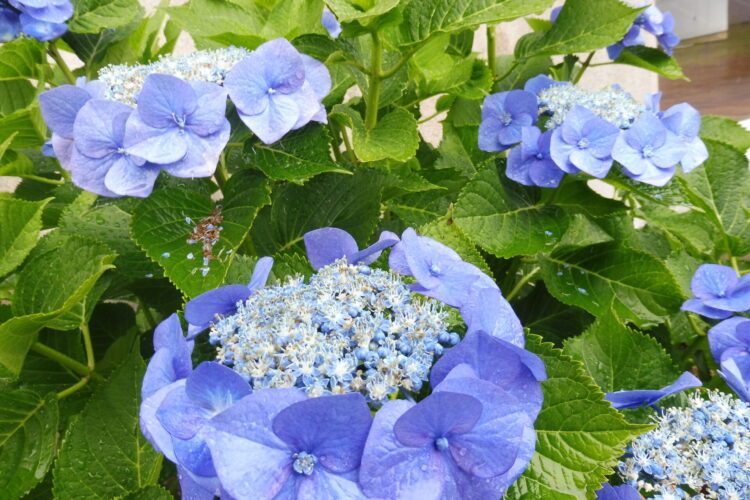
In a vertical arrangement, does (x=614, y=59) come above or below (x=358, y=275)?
below

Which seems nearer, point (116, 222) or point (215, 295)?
point (215, 295)

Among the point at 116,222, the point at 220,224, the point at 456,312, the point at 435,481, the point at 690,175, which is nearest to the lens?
the point at 435,481

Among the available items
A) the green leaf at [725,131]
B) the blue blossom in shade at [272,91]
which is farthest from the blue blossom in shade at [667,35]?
the blue blossom in shade at [272,91]

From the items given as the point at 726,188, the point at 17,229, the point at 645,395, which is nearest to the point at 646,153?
the point at 726,188

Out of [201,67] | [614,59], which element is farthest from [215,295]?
[614,59]

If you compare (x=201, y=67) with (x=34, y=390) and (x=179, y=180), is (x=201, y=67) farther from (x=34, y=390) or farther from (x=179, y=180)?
(x=34, y=390)

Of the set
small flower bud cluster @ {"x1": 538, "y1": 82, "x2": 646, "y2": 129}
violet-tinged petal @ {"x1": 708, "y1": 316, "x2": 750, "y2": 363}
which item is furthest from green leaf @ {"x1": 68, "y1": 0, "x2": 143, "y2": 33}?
violet-tinged petal @ {"x1": 708, "y1": 316, "x2": 750, "y2": 363}

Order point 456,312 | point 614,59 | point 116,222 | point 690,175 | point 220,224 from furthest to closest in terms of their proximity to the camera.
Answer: point 614,59
point 690,175
point 116,222
point 220,224
point 456,312

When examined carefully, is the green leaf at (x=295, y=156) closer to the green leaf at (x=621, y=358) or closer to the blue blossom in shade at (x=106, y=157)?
the blue blossom in shade at (x=106, y=157)
